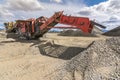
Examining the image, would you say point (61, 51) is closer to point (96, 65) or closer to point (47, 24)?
point (47, 24)

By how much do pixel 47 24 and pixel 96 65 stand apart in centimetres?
817

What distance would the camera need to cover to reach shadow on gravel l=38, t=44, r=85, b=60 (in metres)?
9.94

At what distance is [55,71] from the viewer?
721 cm

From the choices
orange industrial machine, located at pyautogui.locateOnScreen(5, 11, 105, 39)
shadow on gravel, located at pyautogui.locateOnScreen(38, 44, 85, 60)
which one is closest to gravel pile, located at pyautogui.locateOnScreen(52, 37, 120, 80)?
shadow on gravel, located at pyautogui.locateOnScreen(38, 44, 85, 60)

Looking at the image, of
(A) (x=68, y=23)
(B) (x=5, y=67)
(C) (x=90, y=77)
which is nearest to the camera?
(C) (x=90, y=77)

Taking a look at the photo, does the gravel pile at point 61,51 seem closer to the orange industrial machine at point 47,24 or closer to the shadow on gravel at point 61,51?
the shadow on gravel at point 61,51

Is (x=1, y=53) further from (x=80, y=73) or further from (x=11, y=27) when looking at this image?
(x=11, y=27)

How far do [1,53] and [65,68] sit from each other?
5.71 meters

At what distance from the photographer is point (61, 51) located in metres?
10.6

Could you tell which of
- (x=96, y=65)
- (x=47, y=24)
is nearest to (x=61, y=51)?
(x=47, y=24)

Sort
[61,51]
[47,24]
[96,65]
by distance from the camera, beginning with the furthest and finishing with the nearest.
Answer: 1. [47,24]
2. [61,51]
3. [96,65]

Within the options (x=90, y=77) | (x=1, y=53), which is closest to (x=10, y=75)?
(x=90, y=77)

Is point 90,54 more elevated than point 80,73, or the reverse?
point 90,54

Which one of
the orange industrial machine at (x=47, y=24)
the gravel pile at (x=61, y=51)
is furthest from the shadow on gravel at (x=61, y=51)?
the orange industrial machine at (x=47, y=24)
